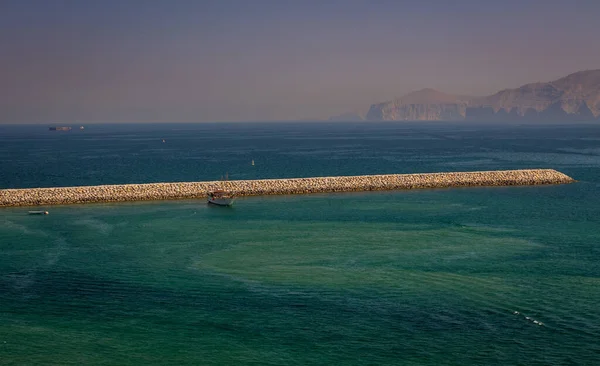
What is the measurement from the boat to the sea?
61.5 inches

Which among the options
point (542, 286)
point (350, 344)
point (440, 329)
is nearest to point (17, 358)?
point (350, 344)

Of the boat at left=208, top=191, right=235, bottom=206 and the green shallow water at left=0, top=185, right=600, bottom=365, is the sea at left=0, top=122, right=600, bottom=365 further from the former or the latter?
the boat at left=208, top=191, right=235, bottom=206

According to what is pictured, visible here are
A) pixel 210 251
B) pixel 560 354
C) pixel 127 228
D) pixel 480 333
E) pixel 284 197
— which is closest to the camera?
pixel 560 354

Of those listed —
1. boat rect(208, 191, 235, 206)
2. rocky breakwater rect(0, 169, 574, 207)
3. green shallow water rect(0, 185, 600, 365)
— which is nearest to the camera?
green shallow water rect(0, 185, 600, 365)

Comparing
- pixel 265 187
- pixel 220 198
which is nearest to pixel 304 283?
pixel 220 198

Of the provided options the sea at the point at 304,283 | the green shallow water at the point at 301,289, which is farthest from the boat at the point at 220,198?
the green shallow water at the point at 301,289

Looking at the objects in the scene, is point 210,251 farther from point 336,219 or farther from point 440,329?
point 440,329

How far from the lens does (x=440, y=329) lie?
28.3m

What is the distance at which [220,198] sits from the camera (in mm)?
64688

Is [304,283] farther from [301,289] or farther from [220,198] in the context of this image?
[220,198]

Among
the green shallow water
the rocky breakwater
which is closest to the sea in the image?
the green shallow water

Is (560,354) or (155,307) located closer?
(560,354)

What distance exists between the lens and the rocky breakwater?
218 feet

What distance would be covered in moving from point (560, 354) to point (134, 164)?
10682cm
